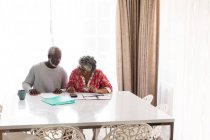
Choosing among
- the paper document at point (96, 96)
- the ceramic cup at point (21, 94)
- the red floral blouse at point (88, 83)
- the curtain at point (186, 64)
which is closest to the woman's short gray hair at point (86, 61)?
the red floral blouse at point (88, 83)

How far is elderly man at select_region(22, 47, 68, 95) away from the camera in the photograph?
11.1 ft

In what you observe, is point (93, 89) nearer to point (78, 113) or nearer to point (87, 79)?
point (87, 79)

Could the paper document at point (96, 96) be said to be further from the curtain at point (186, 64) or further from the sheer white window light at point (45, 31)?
the sheer white window light at point (45, 31)

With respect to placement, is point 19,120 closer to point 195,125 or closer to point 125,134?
point 125,134

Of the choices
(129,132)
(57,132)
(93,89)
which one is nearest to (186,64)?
(93,89)

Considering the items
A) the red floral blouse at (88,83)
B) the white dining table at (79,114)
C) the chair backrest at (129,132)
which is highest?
the red floral blouse at (88,83)

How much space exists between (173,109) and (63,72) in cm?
142

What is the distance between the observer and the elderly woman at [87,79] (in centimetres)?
338

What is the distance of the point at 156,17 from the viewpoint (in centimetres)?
448

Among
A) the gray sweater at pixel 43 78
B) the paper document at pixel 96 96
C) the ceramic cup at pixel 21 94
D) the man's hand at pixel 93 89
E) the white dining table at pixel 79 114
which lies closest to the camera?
the white dining table at pixel 79 114

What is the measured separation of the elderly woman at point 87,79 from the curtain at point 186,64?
88cm

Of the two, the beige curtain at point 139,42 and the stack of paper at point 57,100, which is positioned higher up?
the beige curtain at point 139,42

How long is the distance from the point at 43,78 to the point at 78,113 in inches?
40.2

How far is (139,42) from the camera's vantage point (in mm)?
4512
